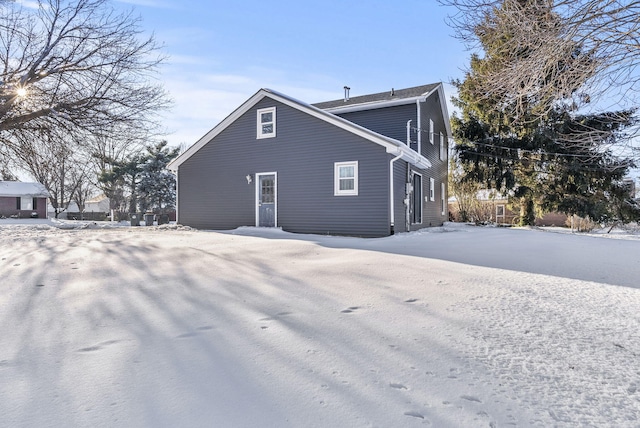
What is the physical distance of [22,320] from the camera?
3039 millimetres

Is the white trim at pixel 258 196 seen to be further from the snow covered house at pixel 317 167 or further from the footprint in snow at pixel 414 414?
the footprint in snow at pixel 414 414

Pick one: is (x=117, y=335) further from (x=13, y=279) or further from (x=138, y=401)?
(x=13, y=279)

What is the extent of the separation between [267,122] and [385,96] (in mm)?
5235

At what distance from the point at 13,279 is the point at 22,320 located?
1914 millimetres

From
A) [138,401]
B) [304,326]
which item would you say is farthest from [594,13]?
[138,401]

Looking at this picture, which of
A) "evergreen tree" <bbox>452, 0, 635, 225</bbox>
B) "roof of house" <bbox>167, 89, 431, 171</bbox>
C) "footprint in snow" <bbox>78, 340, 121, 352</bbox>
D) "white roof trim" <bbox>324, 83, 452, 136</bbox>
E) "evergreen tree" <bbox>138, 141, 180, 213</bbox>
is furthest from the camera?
"evergreen tree" <bbox>138, 141, 180, 213</bbox>

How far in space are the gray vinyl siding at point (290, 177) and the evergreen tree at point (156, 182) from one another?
47.1 ft

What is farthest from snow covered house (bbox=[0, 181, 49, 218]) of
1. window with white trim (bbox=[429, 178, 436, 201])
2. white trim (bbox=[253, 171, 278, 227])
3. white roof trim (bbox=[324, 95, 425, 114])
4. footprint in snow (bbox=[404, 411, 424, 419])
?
footprint in snow (bbox=[404, 411, 424, 419])

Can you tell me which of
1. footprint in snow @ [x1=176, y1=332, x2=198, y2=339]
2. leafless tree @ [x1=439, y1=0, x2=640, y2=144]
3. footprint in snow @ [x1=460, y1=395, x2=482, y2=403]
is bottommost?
footprint in snow @ [x1=460, y1=395, x2=482, y2=403]

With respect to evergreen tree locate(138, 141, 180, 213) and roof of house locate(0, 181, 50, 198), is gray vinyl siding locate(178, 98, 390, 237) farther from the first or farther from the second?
roof of house locate(0, 181, 50, 198)

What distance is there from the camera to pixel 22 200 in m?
34.3

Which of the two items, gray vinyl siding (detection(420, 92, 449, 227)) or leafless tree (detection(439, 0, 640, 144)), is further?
gray vinyl siding (detection(420, 92, 449, 227))

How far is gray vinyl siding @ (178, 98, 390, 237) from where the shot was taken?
11211mm

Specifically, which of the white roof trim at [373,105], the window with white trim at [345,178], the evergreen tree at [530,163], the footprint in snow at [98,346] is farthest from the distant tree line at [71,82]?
the evergreen tree at [530,163]
